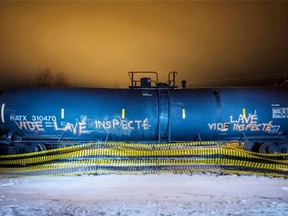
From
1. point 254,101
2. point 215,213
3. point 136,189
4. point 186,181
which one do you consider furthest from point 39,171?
point 254,101

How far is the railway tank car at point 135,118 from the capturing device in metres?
12.2

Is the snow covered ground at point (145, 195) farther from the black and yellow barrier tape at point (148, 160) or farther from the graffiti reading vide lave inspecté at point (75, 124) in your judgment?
the graffiti reading vide lave inspecté at point (75, 124)

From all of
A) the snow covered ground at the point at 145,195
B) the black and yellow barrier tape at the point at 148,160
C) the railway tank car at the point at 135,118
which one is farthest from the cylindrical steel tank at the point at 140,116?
the snow covered ground at the point at 145,195

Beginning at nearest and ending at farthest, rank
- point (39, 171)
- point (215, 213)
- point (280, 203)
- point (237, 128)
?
1. point (215, 213)
2. point (280, 203)
3. point (39, 171)
4. point (237, 128)

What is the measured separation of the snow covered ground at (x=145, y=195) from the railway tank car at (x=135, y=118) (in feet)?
8.05

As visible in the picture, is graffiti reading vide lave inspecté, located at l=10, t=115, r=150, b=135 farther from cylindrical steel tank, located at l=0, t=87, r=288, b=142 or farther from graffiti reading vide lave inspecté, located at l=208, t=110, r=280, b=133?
graffiti reading vide lave inspecté, located at l=208, t=110, r=280, b=133

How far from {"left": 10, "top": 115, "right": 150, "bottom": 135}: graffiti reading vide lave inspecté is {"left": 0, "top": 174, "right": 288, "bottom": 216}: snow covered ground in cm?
251

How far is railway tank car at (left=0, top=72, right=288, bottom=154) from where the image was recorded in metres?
12.2

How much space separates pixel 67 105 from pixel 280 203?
8.47 meters

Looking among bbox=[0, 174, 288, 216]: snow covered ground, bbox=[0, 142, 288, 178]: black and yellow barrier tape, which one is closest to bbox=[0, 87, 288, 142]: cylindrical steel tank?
bbox=[0, 142, 288, 178]: black and yellow barrier tape

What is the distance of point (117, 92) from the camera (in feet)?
42.6

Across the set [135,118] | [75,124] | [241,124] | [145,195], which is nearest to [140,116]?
[135,118]

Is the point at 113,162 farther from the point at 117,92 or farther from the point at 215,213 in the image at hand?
the point at 215,213

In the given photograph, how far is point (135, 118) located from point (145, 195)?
16.1 ft
